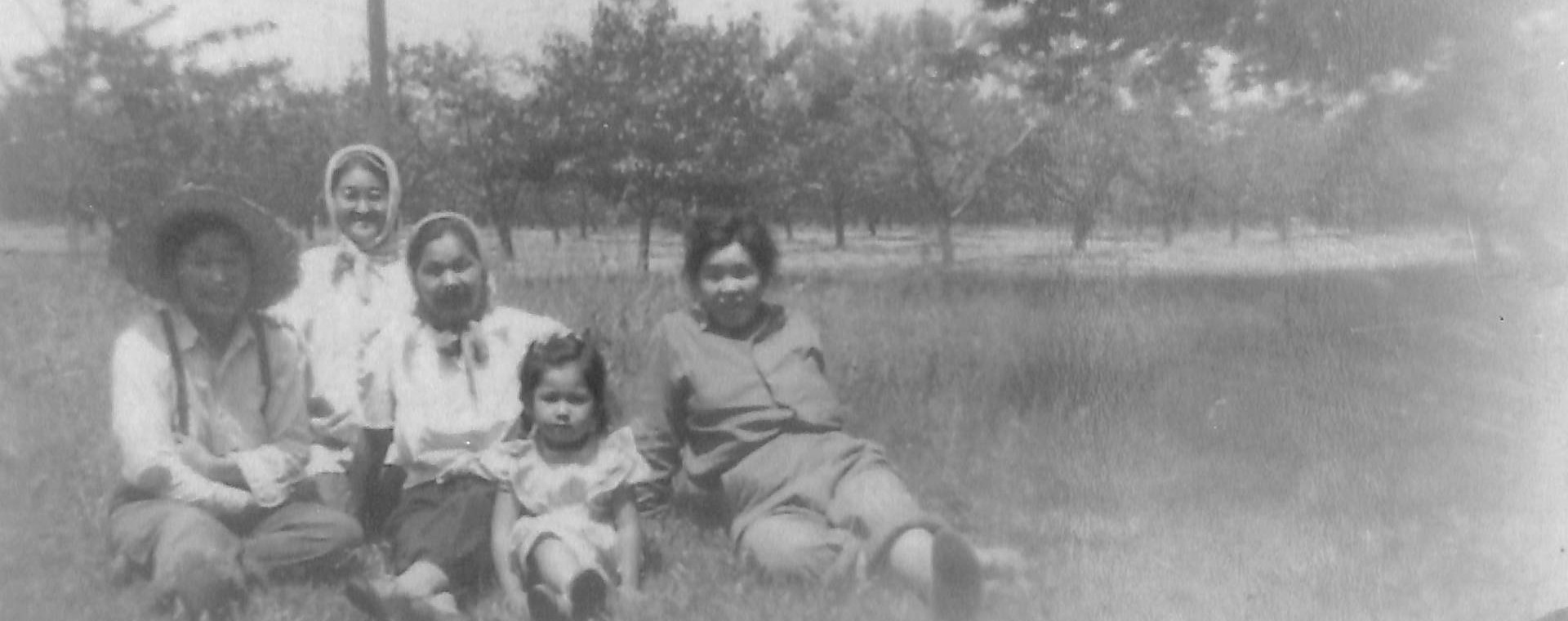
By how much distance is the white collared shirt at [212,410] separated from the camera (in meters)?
2.42

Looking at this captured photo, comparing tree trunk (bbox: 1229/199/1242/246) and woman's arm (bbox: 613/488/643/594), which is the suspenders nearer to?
woman's arm (bbox: 613/488/643/594)

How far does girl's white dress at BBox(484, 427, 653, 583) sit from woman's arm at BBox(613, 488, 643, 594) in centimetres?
1

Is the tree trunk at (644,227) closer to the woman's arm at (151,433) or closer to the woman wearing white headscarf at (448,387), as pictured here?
the woman wearing white headscarf at (448,387)

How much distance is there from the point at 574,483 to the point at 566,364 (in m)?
0.22

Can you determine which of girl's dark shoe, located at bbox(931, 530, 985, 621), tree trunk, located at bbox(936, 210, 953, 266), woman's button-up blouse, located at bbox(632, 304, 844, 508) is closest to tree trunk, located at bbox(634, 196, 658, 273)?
woman's button-up blouse, located at bbox(632, 304, 844, 508)

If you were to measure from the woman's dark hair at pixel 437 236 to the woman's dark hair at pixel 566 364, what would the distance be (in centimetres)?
24

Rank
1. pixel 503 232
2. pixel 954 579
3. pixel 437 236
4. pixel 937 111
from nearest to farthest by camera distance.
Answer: pixel 954 579 → pixel 437 236 → pixel 503 232 → pixel 937 111

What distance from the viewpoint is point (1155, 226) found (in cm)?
283

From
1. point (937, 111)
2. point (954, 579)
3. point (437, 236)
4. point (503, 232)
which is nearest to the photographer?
point (954, 579)

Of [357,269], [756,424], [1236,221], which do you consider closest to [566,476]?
[756,424]

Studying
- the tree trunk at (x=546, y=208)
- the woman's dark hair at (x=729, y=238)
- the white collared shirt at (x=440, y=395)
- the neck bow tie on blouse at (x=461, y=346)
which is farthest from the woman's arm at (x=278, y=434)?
the woman's dark hair at (x=729, y=238)

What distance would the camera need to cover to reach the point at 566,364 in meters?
2.48

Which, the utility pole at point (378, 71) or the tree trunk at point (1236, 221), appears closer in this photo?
the utility pole at point (378, 71)

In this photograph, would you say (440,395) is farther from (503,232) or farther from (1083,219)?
(1083,219)
